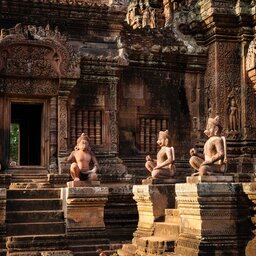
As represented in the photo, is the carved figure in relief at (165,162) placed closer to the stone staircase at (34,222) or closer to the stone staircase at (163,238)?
the stone staircase at (163,238)

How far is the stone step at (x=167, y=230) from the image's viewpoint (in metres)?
8.51

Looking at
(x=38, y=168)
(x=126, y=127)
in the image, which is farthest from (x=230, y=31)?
(x=38, y=168)

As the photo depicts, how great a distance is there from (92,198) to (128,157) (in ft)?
11.5

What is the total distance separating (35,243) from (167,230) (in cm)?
224

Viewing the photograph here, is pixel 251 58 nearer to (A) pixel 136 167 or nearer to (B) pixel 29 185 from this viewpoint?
(A) pixel 136 167

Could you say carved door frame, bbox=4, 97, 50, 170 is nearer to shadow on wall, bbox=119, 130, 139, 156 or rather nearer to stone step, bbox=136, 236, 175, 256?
shadow on wall, bbox=119, 130, 139, 156

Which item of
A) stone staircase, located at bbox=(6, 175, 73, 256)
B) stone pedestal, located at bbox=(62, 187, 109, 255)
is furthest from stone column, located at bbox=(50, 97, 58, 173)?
stone pedestal, located at bbox=(62, 187, 109, 255)

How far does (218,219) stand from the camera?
25.1 ft

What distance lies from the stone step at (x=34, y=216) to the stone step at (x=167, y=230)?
2.03 meters

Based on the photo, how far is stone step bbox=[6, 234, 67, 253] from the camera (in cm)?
947

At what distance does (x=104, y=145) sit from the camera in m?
13.0

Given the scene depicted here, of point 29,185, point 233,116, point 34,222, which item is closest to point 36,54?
point 29,185

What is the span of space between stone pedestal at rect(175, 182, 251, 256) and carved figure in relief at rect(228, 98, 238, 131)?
6.39 meters

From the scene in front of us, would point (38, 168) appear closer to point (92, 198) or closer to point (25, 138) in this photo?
point (92, 198)
